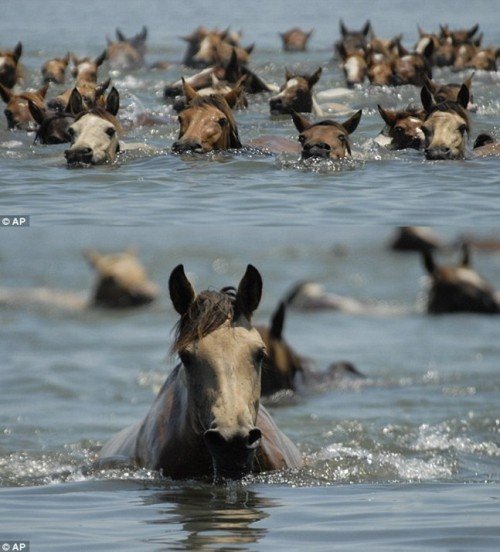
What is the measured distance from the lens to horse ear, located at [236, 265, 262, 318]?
25.7 feet

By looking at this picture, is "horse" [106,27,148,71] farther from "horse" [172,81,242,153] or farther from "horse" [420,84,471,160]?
"horse" [420,84,471,160]

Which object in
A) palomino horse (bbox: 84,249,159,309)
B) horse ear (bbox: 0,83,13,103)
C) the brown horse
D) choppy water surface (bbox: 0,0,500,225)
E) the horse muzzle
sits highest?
horse ear (bbox: 0,83,13,103)

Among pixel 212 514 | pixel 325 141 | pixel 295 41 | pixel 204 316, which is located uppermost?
pixel 295 41

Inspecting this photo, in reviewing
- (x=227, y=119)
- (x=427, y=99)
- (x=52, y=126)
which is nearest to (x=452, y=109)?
(x=427, y=99)

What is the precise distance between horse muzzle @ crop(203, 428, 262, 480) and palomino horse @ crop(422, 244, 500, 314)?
37.0ft

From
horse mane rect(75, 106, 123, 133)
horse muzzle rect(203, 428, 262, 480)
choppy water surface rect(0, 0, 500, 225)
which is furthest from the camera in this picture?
horse mane rect(75, 106, 123, 133)

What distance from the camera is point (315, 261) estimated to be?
87.4 feet

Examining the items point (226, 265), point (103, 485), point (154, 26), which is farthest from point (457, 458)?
point (154, 26)

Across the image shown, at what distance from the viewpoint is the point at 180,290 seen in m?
7.87

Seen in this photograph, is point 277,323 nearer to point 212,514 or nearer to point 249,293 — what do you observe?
point 249,293

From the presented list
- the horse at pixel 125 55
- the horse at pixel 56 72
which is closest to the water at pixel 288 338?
the horse at pixel 56 72

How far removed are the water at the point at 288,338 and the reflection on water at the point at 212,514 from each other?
0.02m

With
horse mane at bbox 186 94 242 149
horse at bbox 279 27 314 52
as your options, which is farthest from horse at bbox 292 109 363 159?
horse at bbox 279 27 314 52

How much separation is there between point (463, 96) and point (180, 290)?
678cm
